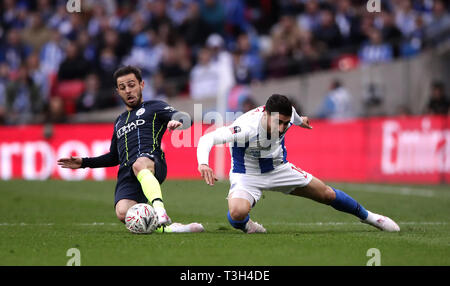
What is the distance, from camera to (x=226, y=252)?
6.80 metres

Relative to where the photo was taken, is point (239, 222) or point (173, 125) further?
point (239, 222)

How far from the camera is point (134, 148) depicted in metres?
8.69

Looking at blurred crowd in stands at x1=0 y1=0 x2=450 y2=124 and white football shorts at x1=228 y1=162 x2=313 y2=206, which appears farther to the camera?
blurred crowd in stands at x1=0 y1=0 x2=450 y2=124

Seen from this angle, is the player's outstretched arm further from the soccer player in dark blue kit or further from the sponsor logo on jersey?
the sponsor logo on jersey

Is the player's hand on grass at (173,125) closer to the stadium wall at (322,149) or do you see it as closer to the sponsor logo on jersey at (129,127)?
the sponsor logo on jersey at (129,127)

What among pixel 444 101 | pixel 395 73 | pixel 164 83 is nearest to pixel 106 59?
pixel 164 83

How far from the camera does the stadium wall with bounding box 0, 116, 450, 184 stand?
16969 millimetres

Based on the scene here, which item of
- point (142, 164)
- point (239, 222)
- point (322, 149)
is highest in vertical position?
point (142, 164)

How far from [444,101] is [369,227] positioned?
8998 mm

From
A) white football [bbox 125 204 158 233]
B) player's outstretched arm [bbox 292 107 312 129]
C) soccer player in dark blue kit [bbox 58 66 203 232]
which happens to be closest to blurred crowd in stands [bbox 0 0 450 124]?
player's outstretched arm [bbox 292 107 312 129]

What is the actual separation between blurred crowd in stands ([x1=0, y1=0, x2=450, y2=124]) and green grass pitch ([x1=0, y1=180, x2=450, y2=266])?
5.74 meters

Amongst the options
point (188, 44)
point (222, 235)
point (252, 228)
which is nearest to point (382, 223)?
point (252, 228)

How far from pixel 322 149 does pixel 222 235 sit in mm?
10261

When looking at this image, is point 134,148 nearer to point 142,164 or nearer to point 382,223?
point 142,164
